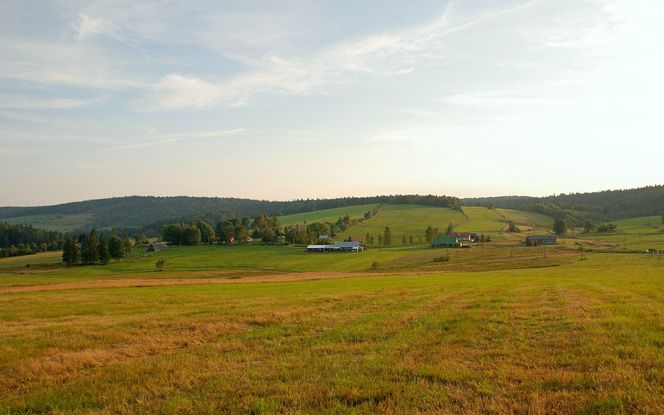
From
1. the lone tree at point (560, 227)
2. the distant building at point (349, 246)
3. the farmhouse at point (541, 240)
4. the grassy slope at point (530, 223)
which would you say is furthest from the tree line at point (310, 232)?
the lone tree at point (560, 227)

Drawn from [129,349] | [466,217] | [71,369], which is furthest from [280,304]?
[466,217]

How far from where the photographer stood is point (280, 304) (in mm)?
23156

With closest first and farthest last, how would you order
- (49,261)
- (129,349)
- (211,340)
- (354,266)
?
(129,349) < (211,340) < (354,266) < (49,261)

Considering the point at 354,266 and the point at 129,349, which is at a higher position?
the point at 129,349

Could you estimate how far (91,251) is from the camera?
110 metres

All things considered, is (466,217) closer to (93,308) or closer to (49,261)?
(49,261)

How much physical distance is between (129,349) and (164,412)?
5952mm

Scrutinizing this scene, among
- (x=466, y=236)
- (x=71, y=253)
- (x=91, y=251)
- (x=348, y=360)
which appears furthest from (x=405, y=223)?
(x=348, y=360)

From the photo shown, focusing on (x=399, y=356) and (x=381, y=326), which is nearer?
(x=399, y=356)

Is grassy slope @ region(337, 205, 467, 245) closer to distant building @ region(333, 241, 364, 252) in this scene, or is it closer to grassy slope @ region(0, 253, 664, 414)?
distant building @ region(333, 241, 364, 252)

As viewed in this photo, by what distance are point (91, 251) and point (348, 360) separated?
115m

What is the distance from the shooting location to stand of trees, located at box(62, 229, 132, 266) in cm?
10785

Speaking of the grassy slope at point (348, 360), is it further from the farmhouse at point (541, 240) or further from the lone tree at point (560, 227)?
the lone tree at point (560, 227)

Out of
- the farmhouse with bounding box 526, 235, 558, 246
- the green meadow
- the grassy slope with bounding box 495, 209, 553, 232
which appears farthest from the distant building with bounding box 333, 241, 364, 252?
the green meadow
